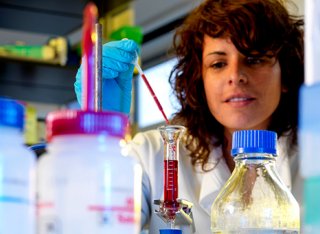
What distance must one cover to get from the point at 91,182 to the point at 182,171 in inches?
44.3

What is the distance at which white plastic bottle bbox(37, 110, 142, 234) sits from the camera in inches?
17.6

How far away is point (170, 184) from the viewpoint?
91cm

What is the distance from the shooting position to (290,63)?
1637 mm

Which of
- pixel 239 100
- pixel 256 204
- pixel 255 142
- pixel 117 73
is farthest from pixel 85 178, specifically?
pixel 239 100

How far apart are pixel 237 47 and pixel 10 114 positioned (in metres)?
1.12

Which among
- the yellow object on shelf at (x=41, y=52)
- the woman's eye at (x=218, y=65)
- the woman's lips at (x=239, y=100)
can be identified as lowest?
the woman's lips at (x=239, y=100)

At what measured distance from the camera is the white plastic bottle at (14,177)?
0.45 meters

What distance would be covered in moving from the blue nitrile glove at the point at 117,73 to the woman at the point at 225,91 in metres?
0.31

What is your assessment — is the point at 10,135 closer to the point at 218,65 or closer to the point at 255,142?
the point at 255,142


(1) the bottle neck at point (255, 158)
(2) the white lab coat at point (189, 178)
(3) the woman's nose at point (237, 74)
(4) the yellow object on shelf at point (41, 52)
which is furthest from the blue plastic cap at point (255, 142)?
(4) the yellow object on shelf at point (41, 52)

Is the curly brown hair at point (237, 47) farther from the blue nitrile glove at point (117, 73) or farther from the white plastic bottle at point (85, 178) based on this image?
Answer: the white plastic bottle at point (85, 178)

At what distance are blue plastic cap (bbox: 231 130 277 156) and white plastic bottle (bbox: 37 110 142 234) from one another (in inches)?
15.0

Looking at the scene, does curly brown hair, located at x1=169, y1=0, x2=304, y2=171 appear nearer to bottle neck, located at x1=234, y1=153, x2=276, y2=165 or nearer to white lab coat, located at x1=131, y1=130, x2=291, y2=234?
white lab coat, located at x1=131, y1=130, x2=291, y2=234

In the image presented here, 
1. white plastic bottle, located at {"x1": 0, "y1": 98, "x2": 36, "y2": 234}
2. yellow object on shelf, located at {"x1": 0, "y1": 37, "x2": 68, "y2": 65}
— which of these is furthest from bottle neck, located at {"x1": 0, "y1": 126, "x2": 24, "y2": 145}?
yellow object on shelf, located at {"x1": 0, "y1": 37, "x2": 68, "y2": 65}
